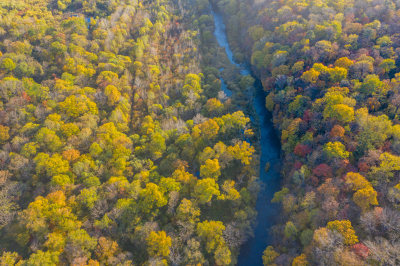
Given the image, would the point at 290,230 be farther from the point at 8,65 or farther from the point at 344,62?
the point at 8,65

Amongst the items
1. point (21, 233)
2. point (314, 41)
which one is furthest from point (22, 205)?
point (314, 41)

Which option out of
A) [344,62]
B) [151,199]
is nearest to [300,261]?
[151,199]

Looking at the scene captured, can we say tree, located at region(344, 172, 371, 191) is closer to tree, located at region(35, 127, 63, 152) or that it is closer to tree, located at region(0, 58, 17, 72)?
tree, located at region(35, 127, 63, 152)

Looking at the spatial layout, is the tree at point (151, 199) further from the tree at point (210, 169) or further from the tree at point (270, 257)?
the tree at point (270, 257)

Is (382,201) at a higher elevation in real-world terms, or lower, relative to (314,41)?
lower

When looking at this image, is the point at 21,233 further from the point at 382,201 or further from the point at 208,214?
the point at 382,201

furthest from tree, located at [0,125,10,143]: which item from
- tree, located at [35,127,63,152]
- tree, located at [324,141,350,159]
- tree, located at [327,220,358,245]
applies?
tree, located at [324,141,350,159]
